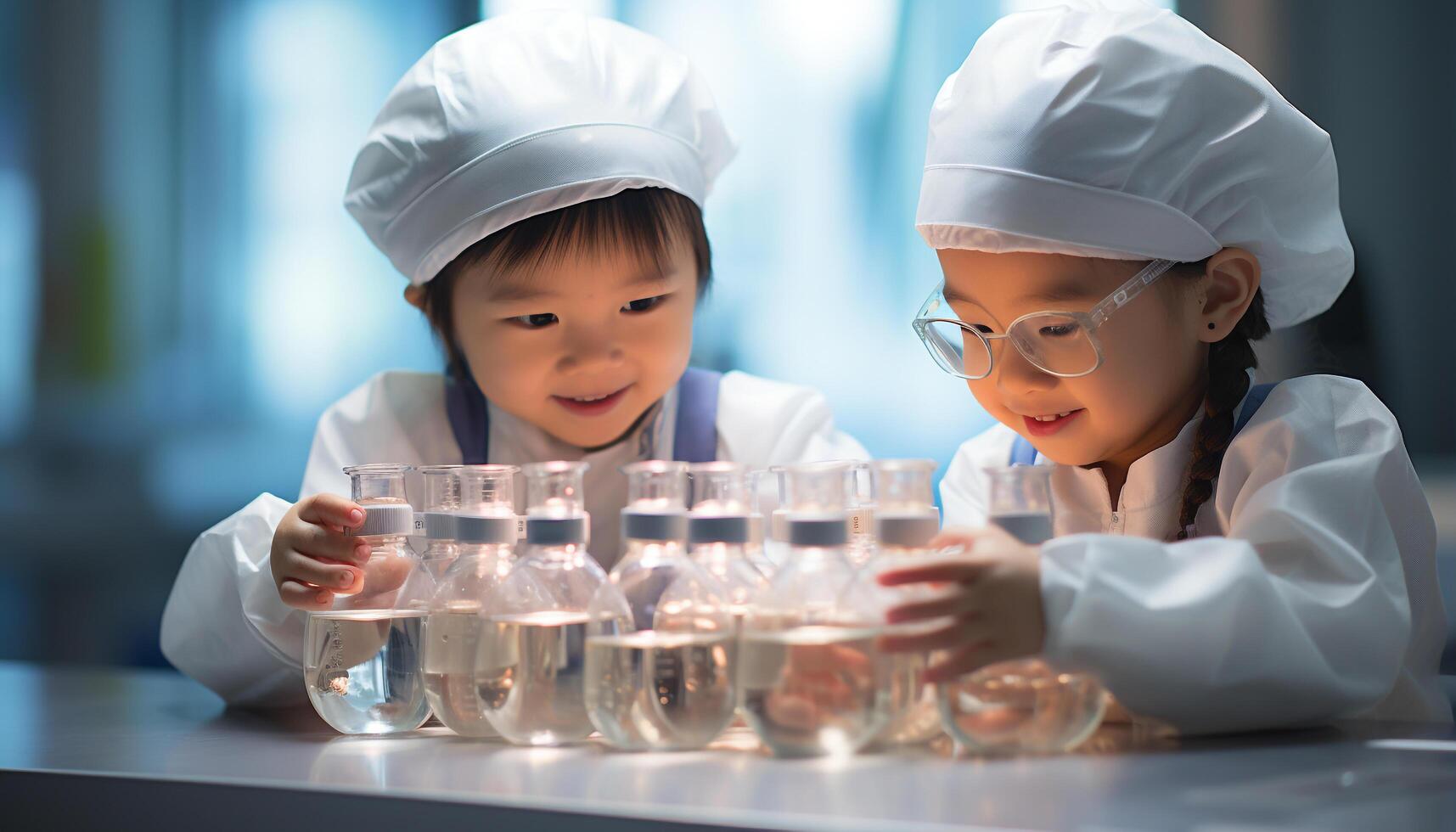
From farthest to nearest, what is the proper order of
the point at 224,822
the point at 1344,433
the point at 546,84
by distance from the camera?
the point at 546,84 → the point at 1344,433 → the point at 224,822

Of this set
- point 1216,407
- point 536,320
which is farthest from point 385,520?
point 1216,407

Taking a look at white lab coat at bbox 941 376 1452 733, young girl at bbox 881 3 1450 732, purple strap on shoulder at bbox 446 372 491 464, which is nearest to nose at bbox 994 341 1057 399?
young girl at bbox 881 3 1450 732

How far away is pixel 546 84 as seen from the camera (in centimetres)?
130

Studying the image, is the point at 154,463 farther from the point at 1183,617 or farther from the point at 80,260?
the point at 1183,617

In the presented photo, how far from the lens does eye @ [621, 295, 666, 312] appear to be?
52.9 inches

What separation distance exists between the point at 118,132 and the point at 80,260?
24 cm

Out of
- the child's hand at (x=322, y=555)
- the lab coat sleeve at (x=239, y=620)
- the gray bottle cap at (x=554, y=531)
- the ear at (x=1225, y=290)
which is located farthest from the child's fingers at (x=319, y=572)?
the ear at (x=1225, y=290)

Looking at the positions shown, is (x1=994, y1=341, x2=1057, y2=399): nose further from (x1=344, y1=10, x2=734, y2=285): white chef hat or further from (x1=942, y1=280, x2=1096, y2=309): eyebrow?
(x1=344, y1=10, x2=734, y2=285): white chef hat

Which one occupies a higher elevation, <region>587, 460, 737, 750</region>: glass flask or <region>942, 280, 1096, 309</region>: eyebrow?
<region>942, 280, 1096, 309</region>: eyebrow

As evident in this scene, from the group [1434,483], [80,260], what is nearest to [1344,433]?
[1434,483]

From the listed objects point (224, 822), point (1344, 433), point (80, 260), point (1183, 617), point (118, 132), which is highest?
point (118, 132)

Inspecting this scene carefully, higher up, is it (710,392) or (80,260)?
(80,260)

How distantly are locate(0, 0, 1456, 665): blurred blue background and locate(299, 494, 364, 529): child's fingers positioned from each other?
88cm

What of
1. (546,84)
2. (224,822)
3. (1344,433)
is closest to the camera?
(224,822)
